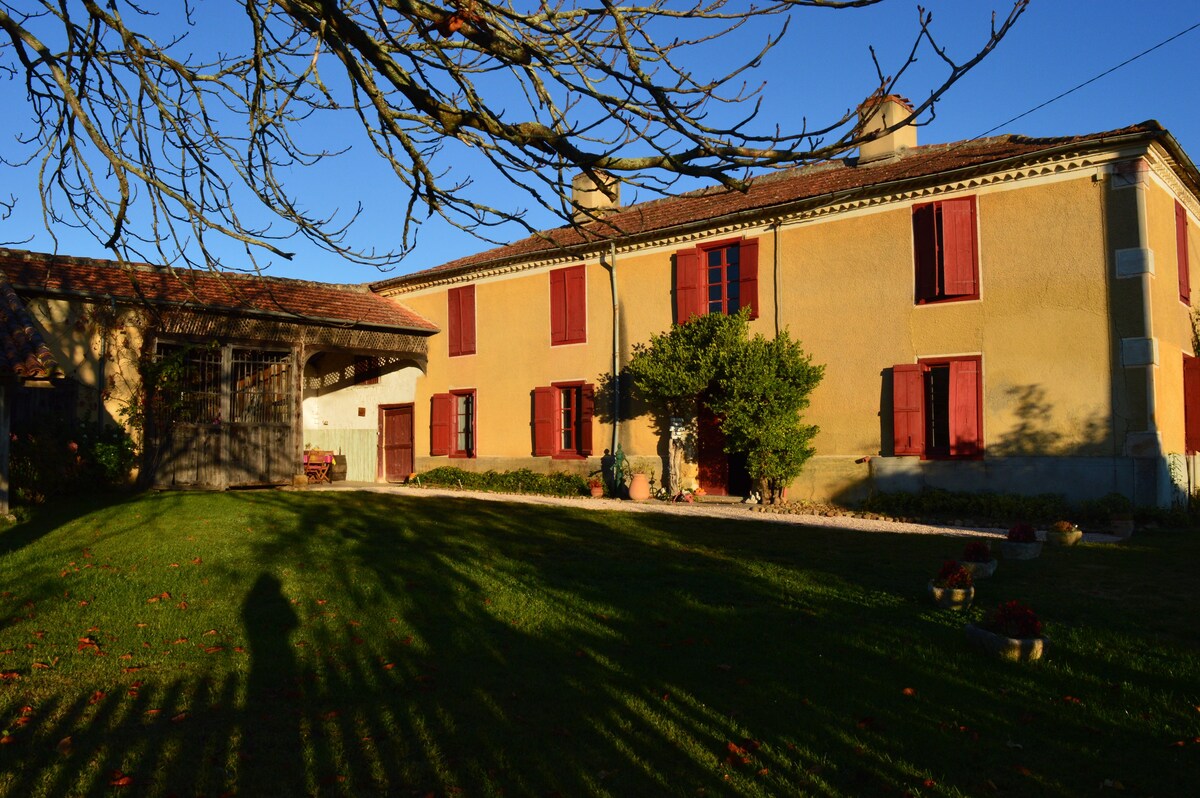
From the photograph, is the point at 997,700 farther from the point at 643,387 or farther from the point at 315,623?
the point at 643,387

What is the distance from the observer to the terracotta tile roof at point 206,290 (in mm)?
14641

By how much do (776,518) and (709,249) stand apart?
5.86 metres

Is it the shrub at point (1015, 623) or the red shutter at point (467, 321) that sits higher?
the red shutter at point (467, 321)

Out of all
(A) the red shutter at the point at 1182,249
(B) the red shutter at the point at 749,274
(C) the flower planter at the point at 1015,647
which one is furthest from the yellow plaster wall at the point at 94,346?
(A) the red shutter at the point at 1182,249

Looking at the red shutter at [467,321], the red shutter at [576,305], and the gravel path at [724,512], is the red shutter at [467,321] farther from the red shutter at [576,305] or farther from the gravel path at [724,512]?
the gravel path at [724,512]

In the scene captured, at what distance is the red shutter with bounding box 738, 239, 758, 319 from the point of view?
15789mm

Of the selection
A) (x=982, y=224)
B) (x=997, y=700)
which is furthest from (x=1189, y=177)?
(x=997, y=700)

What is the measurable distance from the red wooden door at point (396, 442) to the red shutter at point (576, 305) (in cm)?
526

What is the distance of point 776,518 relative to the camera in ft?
41.7

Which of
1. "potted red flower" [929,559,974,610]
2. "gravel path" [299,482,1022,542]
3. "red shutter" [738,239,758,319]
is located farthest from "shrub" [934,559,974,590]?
"red shutter" [738,239,758,319]

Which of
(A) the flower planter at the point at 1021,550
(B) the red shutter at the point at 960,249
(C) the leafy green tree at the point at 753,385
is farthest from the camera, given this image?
(C) the leafy green tree at the point at 753,385

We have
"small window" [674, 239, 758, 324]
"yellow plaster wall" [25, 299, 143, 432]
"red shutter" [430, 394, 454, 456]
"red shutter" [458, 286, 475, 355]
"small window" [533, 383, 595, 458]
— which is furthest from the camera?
Answer: "red shutter" [430, 394, 454, 456]

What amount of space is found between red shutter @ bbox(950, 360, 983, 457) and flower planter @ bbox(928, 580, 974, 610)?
7170 millimetres

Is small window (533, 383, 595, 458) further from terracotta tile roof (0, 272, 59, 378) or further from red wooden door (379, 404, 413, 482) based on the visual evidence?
terracotta tile roof (0, 272, 59, 378)
